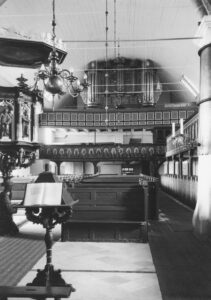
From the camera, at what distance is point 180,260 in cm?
451

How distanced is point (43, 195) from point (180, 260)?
89.8 inches

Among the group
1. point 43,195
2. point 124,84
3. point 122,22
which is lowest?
point 43,195

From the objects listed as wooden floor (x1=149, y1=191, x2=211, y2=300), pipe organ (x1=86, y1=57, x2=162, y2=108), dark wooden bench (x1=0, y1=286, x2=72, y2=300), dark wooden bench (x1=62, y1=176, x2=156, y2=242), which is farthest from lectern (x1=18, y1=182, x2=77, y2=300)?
pipe organ (x1=86, y1=57, x2=162, y2=108)

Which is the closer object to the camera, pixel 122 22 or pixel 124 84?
pixel 122 22

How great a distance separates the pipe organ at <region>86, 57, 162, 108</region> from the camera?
68.3 feet

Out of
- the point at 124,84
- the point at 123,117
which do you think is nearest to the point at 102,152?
the point at 123,117

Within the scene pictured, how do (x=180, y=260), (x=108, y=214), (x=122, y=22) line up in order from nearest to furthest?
1. (x=180, y=260)
2. (x=108, y=214)
3. (x=122, y=22)

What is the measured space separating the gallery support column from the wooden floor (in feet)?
1.37

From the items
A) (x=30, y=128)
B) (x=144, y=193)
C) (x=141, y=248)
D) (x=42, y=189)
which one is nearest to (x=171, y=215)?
(x=144, y=193)

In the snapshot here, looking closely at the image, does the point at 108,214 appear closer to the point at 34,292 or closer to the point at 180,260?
the point at 180,260

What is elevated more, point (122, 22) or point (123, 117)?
point (122, 22)

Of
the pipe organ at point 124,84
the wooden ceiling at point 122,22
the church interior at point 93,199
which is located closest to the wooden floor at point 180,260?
the church interior at point 93,199

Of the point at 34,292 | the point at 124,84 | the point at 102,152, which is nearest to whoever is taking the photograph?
the point at 34,292

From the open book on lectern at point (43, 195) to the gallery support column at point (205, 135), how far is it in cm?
299
